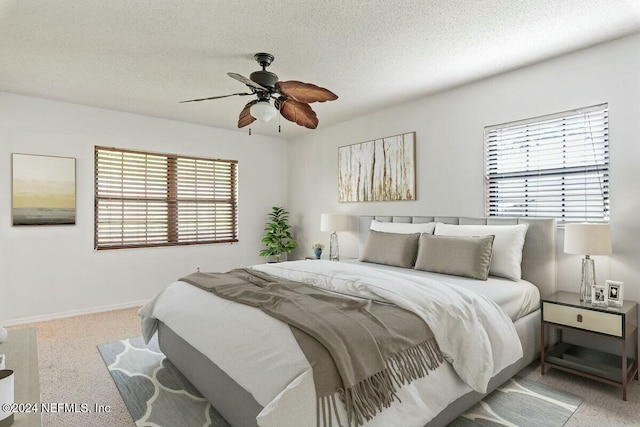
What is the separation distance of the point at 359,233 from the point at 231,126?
249 cm

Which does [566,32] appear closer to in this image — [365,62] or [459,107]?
[459,107]

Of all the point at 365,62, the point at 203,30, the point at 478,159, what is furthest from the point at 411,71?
the point at 203,30

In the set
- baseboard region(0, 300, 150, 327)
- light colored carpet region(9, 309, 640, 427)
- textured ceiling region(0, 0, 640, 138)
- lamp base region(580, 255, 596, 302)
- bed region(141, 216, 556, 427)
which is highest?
textured ceiling region(0, 0, 640, 138)

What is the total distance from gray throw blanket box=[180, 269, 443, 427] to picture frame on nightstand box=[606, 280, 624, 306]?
158cm

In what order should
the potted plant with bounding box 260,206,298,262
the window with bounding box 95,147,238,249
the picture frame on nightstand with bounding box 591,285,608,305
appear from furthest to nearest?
the potted plant with bounding box 260,206,298,262 → the window with bounding box 95,147,238,249 → the picture frame on nightstand with bounding box 591,285,608,305

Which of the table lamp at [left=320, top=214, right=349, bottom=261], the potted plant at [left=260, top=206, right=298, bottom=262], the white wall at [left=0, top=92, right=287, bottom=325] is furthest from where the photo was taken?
the potted plant at [left=260, top=206, right=298, bottom=262]

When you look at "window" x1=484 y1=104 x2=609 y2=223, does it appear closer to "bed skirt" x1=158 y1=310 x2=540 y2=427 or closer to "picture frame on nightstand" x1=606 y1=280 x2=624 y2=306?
"picture frame on nightstand" x1=606 y1=280 x2=624 y2=306

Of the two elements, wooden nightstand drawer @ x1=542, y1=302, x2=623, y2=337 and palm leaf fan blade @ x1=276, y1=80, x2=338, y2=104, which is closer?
wooden nightstand drawer @ x1=542, y1=302, x2=623, y2=337

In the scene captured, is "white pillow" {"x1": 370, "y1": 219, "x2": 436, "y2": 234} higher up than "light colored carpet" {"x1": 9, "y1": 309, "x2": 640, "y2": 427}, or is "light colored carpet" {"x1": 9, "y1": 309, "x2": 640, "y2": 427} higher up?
"white pillow" {"x1": 370, "y1": 219, "x2": 436, "y2": 234}

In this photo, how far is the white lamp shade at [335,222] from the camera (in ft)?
15.8

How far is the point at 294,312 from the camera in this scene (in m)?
Result: 1.88

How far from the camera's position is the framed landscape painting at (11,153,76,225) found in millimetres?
3930

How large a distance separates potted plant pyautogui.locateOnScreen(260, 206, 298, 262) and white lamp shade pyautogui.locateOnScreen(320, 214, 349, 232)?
111 centimetres

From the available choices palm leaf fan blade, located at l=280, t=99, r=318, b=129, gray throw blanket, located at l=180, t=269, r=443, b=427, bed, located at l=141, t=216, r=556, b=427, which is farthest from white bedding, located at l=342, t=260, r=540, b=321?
palm leaf fan blade, located at l=280, t=99, r=318, b=129
